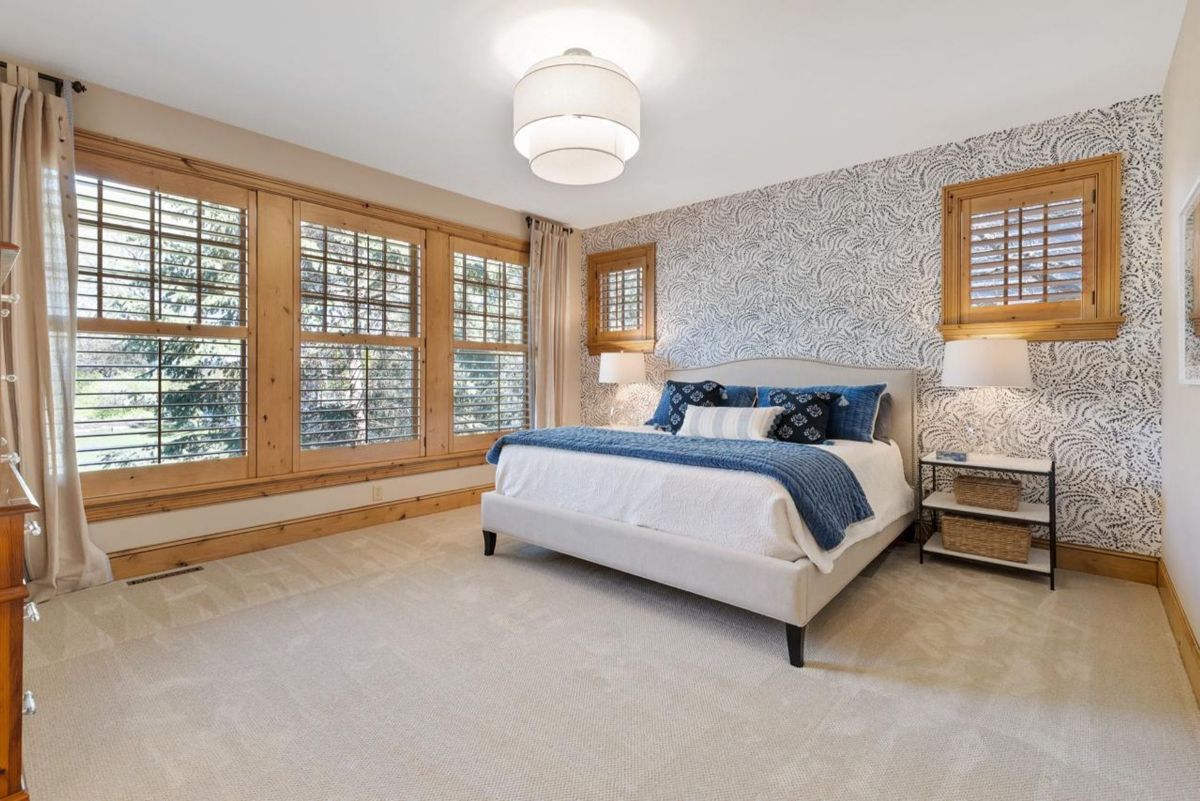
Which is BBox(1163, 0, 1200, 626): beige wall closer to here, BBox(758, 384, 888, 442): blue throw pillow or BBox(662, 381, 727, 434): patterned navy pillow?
BBox(758, 384, 888, 442): blue throw pillow

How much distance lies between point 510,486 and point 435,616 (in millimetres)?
930

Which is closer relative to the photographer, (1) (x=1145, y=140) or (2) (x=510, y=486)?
(1) (x=1145, y=140)

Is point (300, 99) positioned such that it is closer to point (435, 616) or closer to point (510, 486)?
point (510, 486)

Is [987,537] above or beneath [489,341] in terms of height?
beneath

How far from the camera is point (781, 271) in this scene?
4188 millimetres

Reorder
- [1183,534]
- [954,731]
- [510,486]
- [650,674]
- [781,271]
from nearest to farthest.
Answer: [954,731]
[650,674]
[1183,534]
[510,486]
[781,271]

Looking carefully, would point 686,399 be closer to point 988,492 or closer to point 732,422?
point 732,422

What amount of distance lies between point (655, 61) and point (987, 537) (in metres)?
3.04

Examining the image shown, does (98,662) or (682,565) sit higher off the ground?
(682,565)

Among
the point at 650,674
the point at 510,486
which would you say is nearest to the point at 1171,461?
the point at 650,674

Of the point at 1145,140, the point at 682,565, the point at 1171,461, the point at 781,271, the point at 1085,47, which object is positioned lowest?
the point at 682,565

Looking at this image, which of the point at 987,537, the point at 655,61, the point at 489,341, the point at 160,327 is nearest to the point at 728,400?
the point at 987,537

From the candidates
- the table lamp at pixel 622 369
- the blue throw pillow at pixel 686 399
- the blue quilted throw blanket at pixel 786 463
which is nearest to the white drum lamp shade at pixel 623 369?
the table lamp at pixel 622 369

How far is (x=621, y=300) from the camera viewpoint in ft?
17.2
